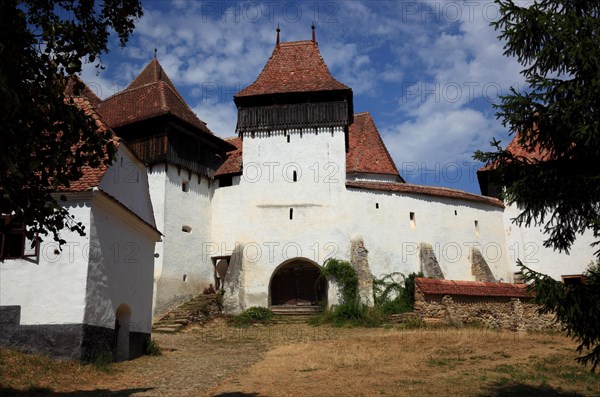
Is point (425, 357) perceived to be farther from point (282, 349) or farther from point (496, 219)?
point (496, 219)

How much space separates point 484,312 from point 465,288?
112 cm

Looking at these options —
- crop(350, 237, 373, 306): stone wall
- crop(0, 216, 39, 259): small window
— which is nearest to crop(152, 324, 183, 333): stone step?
crop(350, 237, 373, 306): stone wall

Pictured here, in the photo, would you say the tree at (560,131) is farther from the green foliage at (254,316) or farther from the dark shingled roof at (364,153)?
the dark shingled roof at (364,153)

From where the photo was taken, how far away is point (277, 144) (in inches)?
1051

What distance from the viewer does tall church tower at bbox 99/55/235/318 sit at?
80.6ft

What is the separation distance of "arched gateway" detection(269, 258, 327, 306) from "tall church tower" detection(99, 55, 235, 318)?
3111 mm

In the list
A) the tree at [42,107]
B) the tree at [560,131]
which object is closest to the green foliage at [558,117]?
the tree at [560,131]

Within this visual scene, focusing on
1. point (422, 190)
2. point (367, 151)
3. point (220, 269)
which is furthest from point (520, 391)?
point (367, 151)

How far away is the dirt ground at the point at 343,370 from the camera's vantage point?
9852mm

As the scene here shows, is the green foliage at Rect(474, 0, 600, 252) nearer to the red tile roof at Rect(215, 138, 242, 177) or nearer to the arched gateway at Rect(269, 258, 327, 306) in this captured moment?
the arched gateway at Rect(269, 258, 327, 306)

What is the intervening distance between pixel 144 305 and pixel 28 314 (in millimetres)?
4074

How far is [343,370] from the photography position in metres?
12.0

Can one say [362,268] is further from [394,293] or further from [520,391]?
[520,391]

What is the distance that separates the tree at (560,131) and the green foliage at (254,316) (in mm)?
16104
